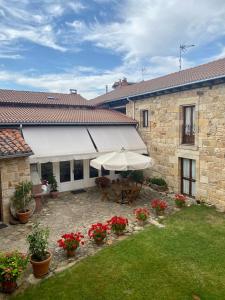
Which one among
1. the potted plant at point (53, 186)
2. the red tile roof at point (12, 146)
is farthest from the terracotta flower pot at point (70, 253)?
the potted plant at point (53, 186)

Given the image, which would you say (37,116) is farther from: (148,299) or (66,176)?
(148,299)

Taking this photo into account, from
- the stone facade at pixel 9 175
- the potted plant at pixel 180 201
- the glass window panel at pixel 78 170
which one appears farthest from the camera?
the glass window panel at pixel 78 170

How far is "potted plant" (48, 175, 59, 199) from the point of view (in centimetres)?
1549

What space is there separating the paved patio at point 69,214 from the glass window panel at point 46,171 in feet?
5.40

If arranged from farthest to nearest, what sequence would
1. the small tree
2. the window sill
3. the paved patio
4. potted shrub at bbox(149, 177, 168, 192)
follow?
potted shrub at bbox(149, 177, 168, 192) < the window sill < the small tree < the paved patio

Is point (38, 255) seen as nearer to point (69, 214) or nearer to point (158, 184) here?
point (69, 214)

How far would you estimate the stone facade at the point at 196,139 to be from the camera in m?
12.9

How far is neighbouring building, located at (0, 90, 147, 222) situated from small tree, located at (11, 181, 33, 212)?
0.24m

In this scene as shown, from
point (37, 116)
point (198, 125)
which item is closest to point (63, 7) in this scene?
point (37, 116)

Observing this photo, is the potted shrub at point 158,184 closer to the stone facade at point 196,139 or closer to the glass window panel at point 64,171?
the stone facade at point 196,139

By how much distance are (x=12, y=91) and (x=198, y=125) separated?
17802 millimetres

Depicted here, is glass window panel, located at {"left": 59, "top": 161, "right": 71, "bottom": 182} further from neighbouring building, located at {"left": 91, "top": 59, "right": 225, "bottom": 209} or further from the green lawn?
the green lawn

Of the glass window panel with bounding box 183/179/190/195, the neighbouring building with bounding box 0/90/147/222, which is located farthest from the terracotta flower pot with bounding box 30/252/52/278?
the glass window panel with bounding box 183/179/190/195

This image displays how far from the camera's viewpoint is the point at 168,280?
716 centimetres
